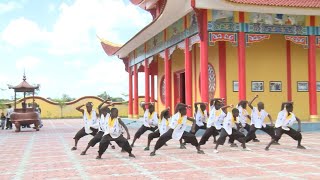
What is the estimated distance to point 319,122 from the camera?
53.9 feet

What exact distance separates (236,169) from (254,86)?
10048mm

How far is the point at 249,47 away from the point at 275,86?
75.9 inches

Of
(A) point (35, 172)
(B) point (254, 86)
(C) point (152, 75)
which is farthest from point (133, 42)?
(A) point (35, 172)

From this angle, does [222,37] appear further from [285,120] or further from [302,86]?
[285,120]

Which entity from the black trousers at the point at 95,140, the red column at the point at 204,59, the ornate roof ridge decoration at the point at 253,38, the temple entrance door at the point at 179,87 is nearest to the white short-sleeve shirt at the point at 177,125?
the black trousers at the point at 95,140

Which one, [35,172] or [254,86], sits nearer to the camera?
[35,172]

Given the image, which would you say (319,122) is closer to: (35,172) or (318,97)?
(318,97)

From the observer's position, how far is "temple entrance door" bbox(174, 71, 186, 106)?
21.8m

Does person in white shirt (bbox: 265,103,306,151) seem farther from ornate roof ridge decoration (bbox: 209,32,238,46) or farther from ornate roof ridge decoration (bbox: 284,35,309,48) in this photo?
ornate roof ridge decoration (bbox: 284,35,309,48)

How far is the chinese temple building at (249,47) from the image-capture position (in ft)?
50.0

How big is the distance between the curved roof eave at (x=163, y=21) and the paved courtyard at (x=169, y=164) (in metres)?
5.97

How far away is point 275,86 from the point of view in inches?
692

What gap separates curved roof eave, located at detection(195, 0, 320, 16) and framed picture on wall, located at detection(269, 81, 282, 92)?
9.91 ft

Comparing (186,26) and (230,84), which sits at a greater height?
(186,26)
